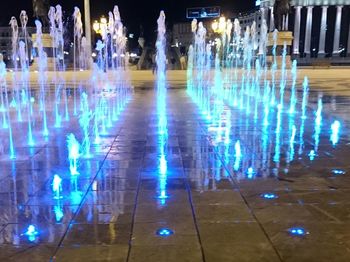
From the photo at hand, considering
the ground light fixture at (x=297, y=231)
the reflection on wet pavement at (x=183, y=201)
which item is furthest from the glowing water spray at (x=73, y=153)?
the ground light fixture at (x=297, y=231)

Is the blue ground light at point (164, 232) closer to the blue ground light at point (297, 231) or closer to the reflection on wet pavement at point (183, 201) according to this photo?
the reflection on wet pavement at point (183, 201)

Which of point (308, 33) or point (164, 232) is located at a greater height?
point (308, 33)

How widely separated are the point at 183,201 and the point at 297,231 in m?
1.24

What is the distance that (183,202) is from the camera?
15.2ft

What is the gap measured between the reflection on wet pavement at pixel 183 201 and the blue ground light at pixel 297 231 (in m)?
0.03

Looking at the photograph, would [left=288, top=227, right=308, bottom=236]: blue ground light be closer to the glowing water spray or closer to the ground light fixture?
the ground light fixture

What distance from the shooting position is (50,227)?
4.00 metres

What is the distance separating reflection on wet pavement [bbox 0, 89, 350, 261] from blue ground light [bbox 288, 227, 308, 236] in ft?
0.08

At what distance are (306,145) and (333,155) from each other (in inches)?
29.6

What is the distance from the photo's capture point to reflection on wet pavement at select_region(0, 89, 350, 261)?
11.7ft

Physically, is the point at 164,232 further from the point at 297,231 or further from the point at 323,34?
the point at 323,34

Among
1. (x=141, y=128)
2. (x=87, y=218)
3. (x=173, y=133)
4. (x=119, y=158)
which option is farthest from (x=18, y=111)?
(x=87, y=218)

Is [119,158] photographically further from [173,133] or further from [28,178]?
[173,133]

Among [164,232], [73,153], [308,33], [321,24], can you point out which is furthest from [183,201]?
[321,24]
